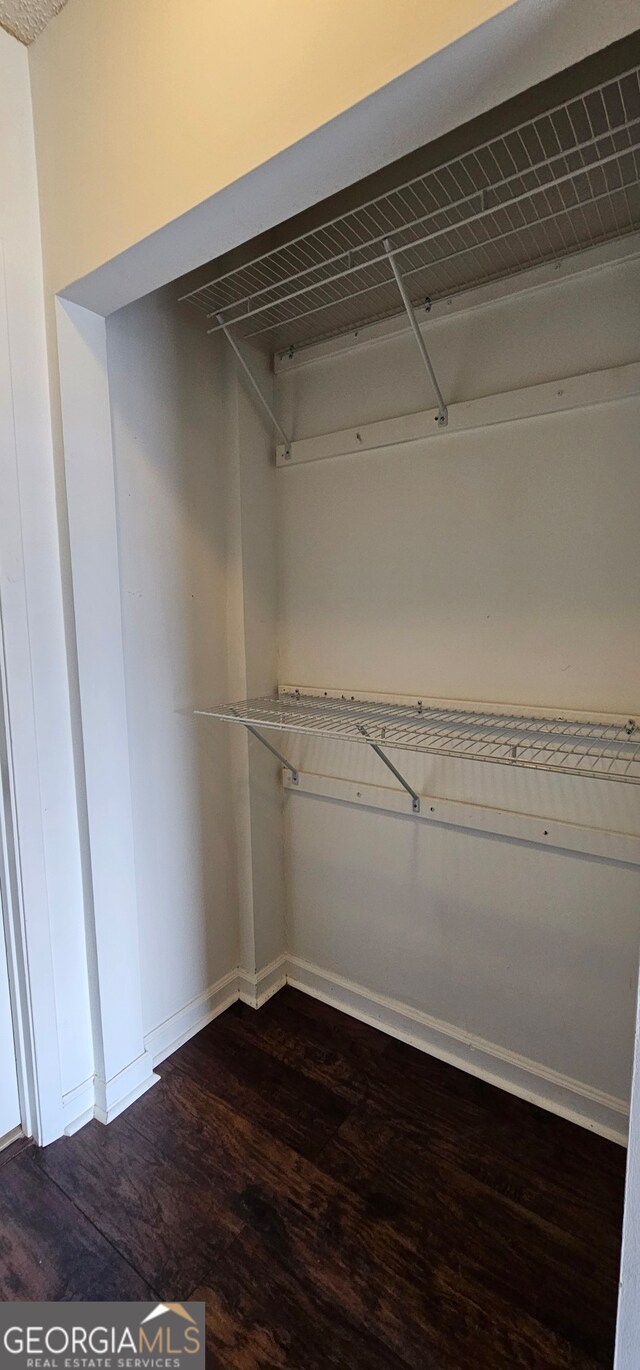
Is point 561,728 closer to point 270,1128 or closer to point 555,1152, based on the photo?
point 555,1152

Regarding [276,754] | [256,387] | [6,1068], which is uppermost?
[256,387]

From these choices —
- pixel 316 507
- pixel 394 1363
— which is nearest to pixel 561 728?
pixel 316 507

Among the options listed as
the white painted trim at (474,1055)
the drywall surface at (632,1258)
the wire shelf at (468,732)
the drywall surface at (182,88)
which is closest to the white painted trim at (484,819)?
the wire shelf at (468,732)

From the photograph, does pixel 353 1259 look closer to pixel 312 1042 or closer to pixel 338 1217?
pixel 338 1217

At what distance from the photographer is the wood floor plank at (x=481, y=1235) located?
3.56ft

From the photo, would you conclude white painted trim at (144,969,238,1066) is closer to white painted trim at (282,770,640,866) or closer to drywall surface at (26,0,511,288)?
white painted trim at (282,770,640,866)

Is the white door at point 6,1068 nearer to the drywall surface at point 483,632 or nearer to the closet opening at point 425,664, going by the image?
the closet opening at point 425,664

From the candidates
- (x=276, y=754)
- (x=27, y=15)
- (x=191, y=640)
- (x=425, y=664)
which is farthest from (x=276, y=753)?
(x=27, y=15)

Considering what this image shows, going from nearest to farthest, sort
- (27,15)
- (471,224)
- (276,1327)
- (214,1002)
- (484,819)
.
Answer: (276,1327) < (27,15) < (471,224) < (484,819) < (214,1002)

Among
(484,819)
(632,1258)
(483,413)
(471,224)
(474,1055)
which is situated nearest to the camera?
A: (632,1258)

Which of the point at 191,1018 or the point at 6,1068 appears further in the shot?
the point at 191,1018

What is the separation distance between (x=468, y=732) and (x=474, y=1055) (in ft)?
3.28

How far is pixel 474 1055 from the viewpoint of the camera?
1.63m

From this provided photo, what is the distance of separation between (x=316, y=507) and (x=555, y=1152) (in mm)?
1940
